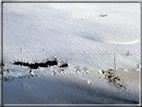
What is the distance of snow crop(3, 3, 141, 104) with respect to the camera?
4.27 meters

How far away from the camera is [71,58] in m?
5.67

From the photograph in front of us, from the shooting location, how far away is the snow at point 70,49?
4.27 meters

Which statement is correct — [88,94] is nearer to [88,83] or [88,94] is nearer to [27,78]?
[88,83]

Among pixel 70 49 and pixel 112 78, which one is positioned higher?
pixel 70 49

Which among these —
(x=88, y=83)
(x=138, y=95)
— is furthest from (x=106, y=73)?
(x=138, y=95)

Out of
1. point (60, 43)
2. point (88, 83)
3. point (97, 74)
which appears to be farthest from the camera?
point (60, 43)

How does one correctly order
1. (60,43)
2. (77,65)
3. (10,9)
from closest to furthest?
(77,65)
(60,43)
(10,9)

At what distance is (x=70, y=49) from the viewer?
6086mm

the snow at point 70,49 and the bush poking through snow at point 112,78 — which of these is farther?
the bush poking through snow at point 112,78

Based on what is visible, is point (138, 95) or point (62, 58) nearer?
point (138, 95)

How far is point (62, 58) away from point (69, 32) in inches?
64.8

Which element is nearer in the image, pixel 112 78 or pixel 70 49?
pixel 112 78

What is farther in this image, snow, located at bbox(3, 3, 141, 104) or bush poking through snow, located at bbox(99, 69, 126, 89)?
bush poking through snow, located at bbox(99, 69, 126, 89)

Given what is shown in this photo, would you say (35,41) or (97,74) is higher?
(35,41)
